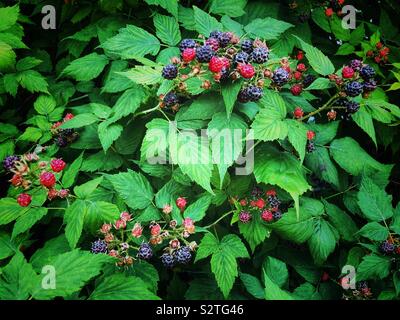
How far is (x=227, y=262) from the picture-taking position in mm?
1546

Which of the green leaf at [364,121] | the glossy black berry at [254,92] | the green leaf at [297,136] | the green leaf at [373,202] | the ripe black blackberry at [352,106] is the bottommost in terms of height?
the green leaf at [373,202]

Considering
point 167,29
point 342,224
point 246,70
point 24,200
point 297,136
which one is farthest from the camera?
point 167,29

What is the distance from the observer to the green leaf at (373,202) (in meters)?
1.71

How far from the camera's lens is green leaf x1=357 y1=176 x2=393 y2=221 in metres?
1.71

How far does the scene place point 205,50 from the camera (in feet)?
4.54

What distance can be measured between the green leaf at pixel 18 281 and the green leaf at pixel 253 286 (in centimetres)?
101

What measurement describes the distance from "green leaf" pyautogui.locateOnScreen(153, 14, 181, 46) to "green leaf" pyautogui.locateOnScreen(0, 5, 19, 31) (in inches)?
34.1

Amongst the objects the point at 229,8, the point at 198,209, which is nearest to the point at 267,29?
the point at 229,8

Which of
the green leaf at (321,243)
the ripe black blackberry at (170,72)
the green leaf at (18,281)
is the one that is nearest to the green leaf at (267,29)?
the ripe black blackberry at (170,72)

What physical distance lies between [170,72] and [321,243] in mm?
1127

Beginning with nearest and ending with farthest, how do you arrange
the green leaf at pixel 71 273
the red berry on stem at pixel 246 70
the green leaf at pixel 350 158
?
the green leaf at pixel 71 273
the red berry on stem at pixel 246 70
the green leaf at pixel 350 158

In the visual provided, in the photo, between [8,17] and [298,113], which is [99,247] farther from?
[8,17]

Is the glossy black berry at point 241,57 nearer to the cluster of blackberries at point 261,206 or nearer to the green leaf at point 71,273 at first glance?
the cluster of blackberries at point 261,206
